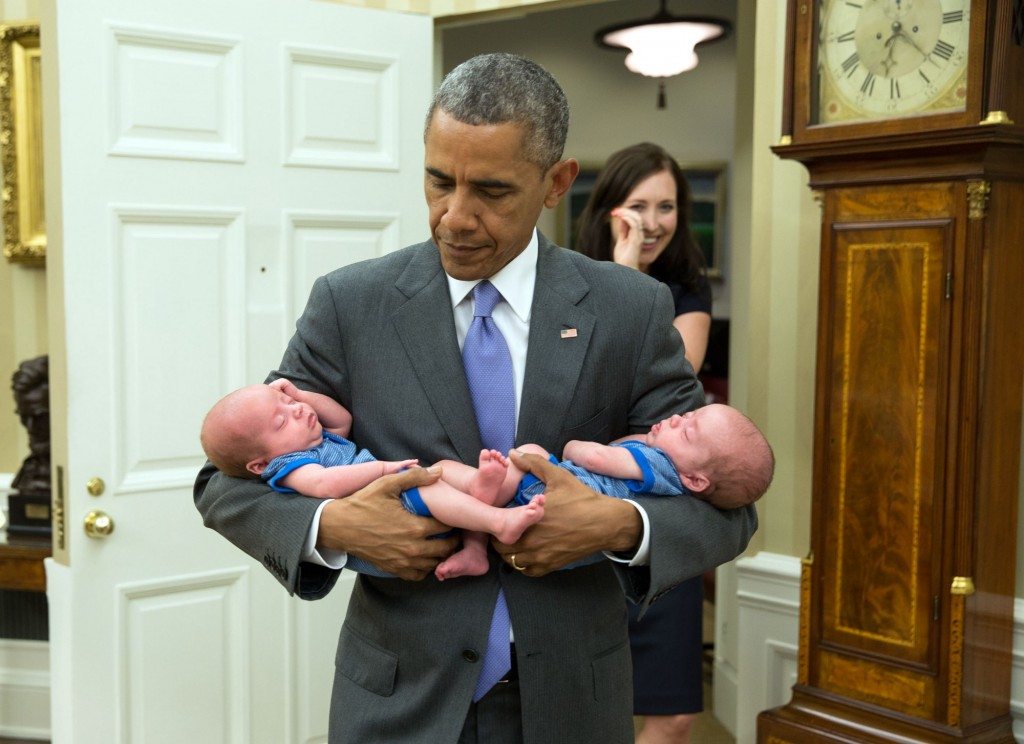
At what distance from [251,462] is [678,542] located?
63 cm

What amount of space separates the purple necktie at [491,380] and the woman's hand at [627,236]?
124 centimetres

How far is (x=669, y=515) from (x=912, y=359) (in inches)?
50.7

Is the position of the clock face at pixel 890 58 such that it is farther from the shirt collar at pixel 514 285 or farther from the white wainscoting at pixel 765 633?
the white wainscoting at pixel 765 633

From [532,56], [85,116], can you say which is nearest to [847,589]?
[85,116]

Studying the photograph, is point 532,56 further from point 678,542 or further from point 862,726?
point 678,542

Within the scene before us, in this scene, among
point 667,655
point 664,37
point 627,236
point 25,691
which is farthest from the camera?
point 664,37

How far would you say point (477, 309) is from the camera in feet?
5.68

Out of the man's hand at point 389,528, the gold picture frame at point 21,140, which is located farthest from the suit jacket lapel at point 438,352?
the gold picture frame at point 21,140

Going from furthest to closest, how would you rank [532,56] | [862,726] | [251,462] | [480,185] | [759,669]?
[532,56]
[759,669]
[862,726]
[251,462]
[480,185]

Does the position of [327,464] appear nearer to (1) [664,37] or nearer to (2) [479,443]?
(2) [479,443]

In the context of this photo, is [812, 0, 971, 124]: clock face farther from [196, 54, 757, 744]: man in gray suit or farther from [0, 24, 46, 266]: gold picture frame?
[0, 24, 46, 266]: gold picture frame

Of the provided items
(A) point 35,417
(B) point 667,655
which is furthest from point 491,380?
(A) point 35,417

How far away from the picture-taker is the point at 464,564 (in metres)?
1.62

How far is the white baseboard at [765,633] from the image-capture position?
11.5 feet
